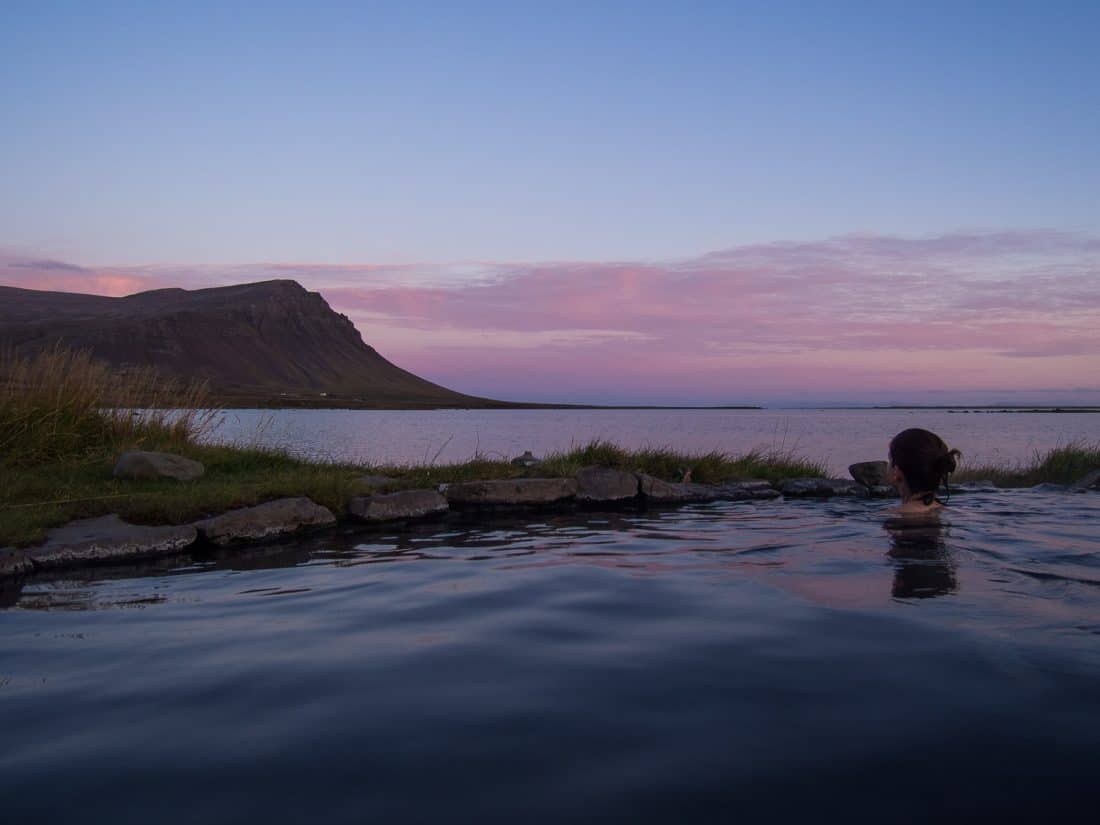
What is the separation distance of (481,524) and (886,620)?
5.66m

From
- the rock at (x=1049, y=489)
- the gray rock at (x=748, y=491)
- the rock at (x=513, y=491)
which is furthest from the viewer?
the rock at (x=1049, y=489)

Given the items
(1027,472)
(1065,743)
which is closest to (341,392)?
(1027,472)

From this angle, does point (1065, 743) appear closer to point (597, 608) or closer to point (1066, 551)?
point (597, 608)

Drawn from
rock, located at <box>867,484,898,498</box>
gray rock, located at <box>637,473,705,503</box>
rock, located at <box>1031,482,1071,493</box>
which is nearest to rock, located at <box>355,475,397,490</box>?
gray rock, located at <box>637,473,705,503</box>

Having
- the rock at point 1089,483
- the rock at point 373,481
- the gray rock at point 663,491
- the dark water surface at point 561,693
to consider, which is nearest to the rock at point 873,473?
the rock at point 1089,483

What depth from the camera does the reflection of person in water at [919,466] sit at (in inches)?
319

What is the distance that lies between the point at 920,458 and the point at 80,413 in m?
11.5

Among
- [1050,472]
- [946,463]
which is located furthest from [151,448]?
[1050,472]

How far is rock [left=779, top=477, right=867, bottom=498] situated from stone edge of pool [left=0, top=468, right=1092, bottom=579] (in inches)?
0.6

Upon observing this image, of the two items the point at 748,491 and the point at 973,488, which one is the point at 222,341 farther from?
the point at 973,488

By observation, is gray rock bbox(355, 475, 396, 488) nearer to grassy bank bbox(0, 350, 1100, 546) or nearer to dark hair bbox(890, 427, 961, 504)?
grassy bank bbox(0, 350, 1100, 546)

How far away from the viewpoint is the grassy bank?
847cm

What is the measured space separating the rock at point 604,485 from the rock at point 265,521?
154 inches

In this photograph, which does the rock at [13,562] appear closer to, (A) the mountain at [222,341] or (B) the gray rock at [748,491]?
(B) the gray rock at [748,491]
